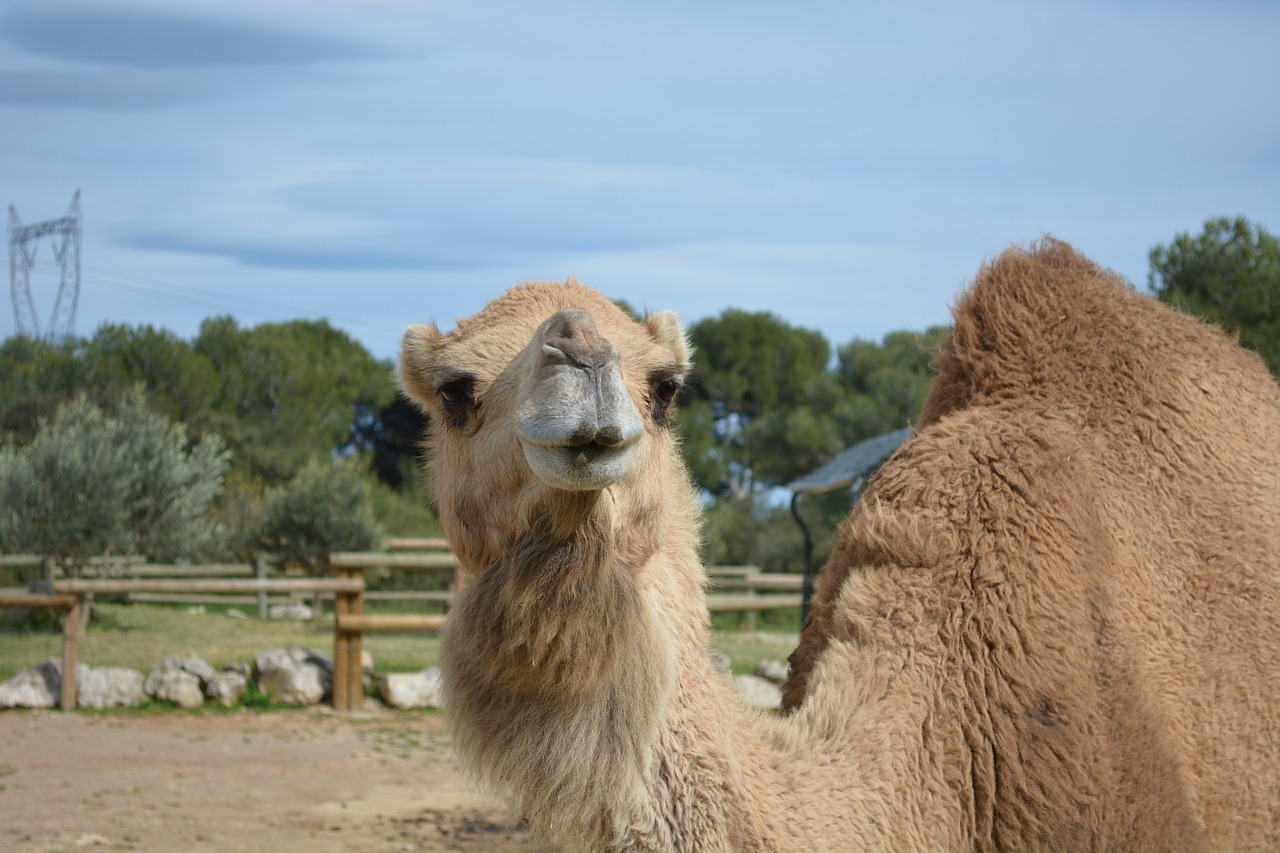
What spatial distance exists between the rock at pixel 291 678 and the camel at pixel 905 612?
29.2ft

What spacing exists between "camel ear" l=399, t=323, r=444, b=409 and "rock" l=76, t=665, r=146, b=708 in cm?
947

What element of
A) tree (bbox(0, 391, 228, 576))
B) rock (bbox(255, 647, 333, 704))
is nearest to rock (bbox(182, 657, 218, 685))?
rock (bbox(255, 647, 333, 704))

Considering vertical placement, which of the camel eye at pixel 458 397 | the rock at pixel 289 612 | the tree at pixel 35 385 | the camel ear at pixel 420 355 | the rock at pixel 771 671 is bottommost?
the rock at pixel 289 612

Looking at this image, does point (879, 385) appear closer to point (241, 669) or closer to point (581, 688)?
point (241, 669)

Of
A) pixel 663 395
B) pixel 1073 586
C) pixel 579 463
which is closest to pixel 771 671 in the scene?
pixel 1073 586

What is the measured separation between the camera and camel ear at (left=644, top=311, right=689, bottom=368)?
322 cm

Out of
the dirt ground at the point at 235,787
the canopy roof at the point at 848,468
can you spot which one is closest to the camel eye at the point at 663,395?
the dirt ground at the point at 235,787

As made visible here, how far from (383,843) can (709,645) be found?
15.2 ft

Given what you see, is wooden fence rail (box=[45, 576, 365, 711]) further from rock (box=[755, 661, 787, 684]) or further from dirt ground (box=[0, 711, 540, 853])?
rock (box=[755, 661, 787, 684])

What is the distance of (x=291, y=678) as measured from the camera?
11.8 meters

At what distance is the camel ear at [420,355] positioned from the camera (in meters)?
3.24

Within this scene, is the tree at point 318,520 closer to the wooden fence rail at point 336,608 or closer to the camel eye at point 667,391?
the wooden fence rail at point 336,608

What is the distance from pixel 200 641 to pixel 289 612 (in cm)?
841

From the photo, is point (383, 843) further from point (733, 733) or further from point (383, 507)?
point (383, 507)
